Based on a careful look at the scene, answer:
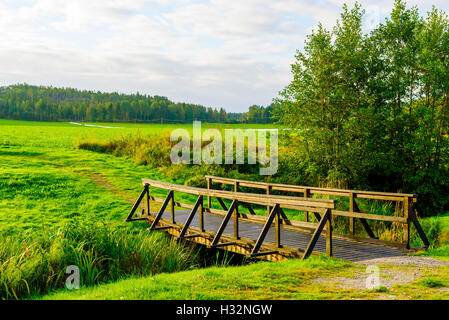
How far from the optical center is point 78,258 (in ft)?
32.1

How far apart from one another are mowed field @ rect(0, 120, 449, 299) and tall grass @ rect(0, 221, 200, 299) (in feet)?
0.10

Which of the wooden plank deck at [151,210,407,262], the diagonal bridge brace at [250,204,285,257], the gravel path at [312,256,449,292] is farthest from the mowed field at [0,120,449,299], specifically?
the wooden plank deck at [151,210,407,262]

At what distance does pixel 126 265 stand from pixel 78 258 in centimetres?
116

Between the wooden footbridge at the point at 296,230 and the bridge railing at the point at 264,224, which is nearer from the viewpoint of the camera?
the bridge railing at the point at 264,224

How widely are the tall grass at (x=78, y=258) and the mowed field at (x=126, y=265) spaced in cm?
3

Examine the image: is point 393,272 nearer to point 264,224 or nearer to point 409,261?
point 409,261

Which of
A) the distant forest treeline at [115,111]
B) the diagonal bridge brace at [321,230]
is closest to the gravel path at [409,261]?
the diagonal bridge brace at [321,230]

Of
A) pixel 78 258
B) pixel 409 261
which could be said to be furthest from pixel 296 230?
pixel 78 258

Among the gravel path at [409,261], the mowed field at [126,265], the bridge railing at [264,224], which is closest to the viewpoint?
the mowed field at [126,265]

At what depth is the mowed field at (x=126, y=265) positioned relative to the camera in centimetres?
635

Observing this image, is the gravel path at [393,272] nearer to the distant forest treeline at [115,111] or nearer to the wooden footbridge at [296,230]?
the wooden footbridge at [296,230]

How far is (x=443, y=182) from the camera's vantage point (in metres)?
20.5

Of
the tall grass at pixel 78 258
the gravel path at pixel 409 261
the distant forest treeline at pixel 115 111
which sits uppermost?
the distant forest treeline at pixel 115 111
